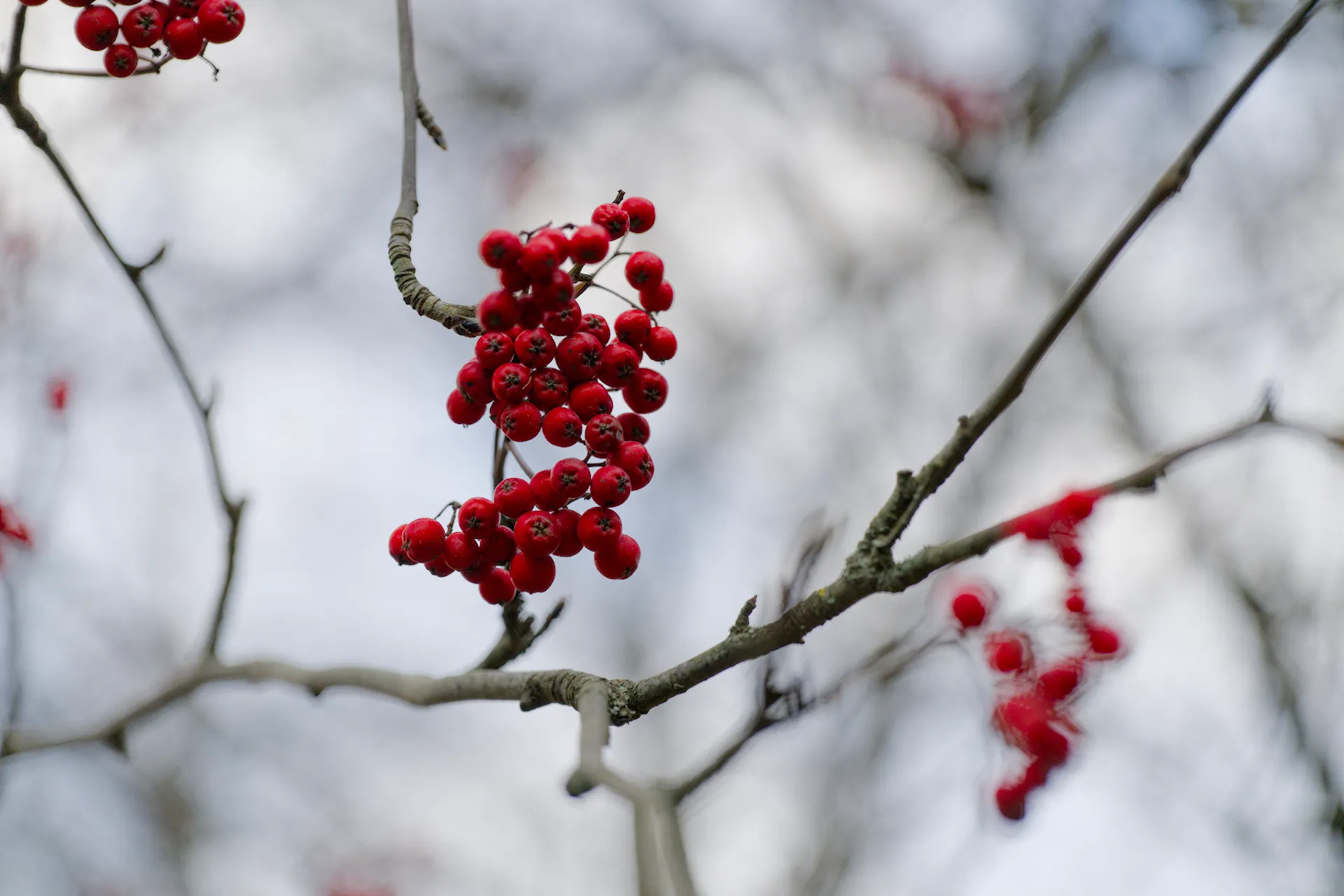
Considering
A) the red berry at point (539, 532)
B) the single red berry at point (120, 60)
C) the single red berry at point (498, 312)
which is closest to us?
the single red berry at point (498, 312)

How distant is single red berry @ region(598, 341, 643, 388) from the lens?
1.94m

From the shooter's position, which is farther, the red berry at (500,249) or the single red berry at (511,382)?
the single red berry at (511,382)

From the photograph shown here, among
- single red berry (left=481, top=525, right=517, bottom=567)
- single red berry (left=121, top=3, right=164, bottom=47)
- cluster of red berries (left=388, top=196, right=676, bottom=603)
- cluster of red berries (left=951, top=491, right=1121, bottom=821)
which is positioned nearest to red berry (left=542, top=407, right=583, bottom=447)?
cluster of red berries (left=388, top=196, right=676, bottom=603)

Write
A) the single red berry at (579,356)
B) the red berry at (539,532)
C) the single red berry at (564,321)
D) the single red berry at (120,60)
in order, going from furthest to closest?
the single red berry at (120,60) → the red berry at (539,532) → the single red berry at (579,356) → the single red berry at (564,321)

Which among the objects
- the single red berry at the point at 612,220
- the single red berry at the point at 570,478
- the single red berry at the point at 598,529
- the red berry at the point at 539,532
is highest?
the single red berry at the point at 612,220

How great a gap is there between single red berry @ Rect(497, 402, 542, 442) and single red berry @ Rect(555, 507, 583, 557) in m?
0.20

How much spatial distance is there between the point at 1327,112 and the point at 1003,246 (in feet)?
8.32

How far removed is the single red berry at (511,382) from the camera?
1852 millimetres

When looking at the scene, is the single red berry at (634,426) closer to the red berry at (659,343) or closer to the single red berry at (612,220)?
the red berry at (659,343)

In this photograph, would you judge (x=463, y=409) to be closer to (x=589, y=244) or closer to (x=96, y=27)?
(x=589, y=244)

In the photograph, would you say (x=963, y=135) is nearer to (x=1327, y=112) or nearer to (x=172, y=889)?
(x=1327, y=112)

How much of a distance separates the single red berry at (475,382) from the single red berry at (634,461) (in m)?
0.28

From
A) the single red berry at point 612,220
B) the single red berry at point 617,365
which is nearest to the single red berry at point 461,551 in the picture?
the single red berry at point 617,365

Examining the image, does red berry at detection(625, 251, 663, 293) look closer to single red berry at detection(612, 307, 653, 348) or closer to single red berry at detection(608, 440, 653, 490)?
single red berry at detection(612, 307, 653, 348)
